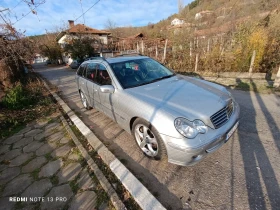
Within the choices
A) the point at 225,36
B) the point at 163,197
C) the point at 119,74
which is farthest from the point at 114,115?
the point at 225,36

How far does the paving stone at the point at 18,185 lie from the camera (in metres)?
2.33

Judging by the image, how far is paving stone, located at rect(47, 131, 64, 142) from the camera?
11.9ft

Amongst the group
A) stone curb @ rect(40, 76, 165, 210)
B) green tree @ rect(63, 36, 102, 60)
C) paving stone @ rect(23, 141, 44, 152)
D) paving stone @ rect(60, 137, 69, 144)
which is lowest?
paving stone @ rect(23, 141, 44, 152)

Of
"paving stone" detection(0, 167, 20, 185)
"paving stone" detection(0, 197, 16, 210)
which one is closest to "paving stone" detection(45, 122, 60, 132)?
"paving stone" detection(0, 167, 20, 185)

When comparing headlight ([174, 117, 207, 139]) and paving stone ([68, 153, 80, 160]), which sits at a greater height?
headlight ([174, 117, 207, 139])

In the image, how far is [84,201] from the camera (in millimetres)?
2062

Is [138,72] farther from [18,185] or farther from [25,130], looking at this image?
[25,130]

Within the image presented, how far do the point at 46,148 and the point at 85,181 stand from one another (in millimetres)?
1518

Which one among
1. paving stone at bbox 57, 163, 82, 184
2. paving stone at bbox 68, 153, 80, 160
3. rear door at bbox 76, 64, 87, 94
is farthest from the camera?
rear door at bbox 76, 64, 87, 94

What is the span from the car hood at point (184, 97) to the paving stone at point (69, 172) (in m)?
1.56

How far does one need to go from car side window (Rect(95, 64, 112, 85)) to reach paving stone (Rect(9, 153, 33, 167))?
2072 millimetres

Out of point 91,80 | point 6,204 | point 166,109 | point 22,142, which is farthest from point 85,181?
point 91,80

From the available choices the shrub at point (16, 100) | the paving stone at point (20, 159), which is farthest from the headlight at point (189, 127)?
the shrub at point (16, 100)

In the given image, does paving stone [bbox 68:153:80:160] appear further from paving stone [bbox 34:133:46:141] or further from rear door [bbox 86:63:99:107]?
rear door [bbox 86:63:99:107]
